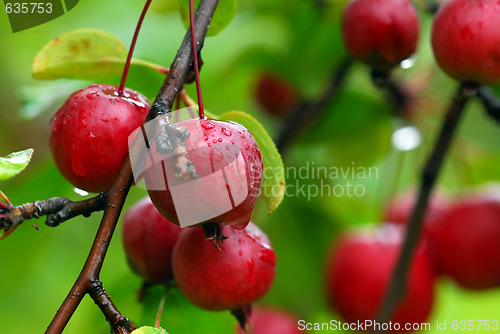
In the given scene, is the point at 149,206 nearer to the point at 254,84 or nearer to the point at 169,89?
the point at 169,89

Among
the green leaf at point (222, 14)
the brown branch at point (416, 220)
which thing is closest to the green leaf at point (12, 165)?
the green leaf at point (222, 14)

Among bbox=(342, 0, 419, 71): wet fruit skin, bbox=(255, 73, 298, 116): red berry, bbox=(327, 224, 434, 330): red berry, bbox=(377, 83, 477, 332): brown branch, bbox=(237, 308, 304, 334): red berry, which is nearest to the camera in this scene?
bbox=(342, 0, 419, 71): wet fruit skin

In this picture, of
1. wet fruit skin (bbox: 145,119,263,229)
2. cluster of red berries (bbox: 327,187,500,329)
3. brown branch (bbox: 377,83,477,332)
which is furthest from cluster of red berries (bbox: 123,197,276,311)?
cluster of red berries (bbox: 327,187,500,329)

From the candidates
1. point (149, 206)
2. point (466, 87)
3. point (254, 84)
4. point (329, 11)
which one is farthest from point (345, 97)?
point (149, 206)

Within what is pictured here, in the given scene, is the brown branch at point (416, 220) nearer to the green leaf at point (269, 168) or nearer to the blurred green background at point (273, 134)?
the blurred green background at point (273, 134)

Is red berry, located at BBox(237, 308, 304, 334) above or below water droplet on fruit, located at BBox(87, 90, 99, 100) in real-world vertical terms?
below

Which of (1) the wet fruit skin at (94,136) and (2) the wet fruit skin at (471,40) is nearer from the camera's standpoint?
(1) the wet fruit skin at (94,136)

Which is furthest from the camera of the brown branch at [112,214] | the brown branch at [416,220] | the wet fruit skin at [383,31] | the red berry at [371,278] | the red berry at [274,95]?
the red berry at [274,95]

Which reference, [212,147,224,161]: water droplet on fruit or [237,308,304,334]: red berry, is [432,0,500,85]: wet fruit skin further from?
[237,308,304,334]: red berry
